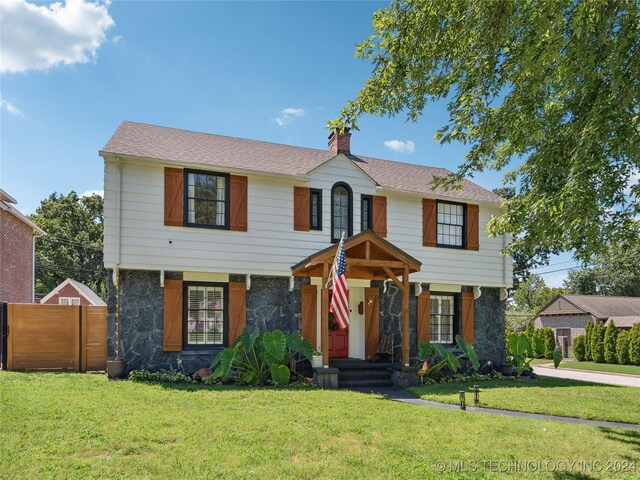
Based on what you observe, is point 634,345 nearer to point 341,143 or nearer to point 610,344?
point 610,344

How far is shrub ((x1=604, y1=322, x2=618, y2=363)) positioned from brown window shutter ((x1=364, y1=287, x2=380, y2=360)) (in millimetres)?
16690

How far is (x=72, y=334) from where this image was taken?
12.1m

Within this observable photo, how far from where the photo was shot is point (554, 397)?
402 inches

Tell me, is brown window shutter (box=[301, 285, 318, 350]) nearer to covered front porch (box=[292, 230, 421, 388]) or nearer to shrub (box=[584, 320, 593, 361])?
covered front porch (box=[292, 230, 421, 388])

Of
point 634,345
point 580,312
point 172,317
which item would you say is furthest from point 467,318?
point 580,312

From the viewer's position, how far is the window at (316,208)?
12906mm

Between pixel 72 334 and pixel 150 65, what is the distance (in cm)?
715

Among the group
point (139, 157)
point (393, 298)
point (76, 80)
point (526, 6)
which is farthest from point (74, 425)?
point (393, 298)

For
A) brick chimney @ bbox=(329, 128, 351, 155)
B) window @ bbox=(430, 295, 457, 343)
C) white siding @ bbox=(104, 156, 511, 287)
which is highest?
brick chimney @ bbox=(329, 128, 351, 155)

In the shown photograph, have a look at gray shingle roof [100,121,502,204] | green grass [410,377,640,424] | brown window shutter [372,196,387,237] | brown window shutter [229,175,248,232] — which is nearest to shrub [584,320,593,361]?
green grass [410,377,640,424]

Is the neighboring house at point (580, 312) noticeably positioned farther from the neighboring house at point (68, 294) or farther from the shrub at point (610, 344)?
the neighboring house at point (68, 294)

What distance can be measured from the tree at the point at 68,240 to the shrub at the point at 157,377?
30.4m

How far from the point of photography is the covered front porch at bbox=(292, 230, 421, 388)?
36.4 feet

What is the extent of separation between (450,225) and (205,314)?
7954mm
